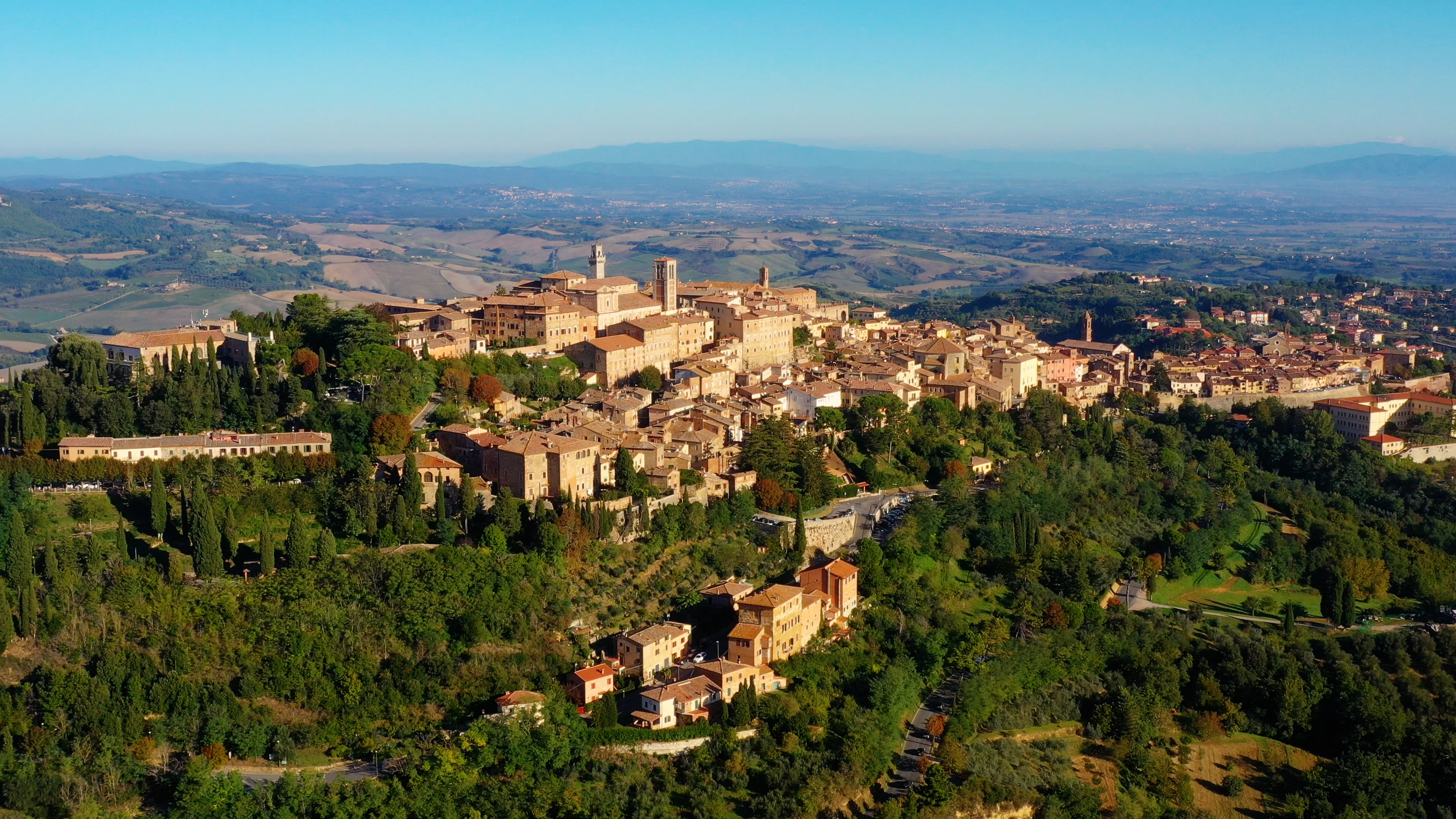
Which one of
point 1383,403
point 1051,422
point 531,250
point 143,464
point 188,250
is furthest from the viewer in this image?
point 531,250

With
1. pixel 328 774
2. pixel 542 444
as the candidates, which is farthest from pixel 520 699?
pixel 542 444

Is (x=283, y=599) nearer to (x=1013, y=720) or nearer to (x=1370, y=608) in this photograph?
(x=1013, y=720)

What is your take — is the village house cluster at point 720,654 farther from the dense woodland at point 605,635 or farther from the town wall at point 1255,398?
the town wall at point 1255,398

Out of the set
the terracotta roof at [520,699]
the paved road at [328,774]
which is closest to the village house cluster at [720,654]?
the terracotta roof at [520,699]

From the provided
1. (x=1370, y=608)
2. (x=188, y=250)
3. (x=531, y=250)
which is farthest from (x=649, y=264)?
(x=1370, y=608)

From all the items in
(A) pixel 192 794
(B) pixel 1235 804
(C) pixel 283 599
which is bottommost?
(B) pixel 1235 804

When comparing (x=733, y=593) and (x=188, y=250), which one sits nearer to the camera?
(x=733, y=593)
